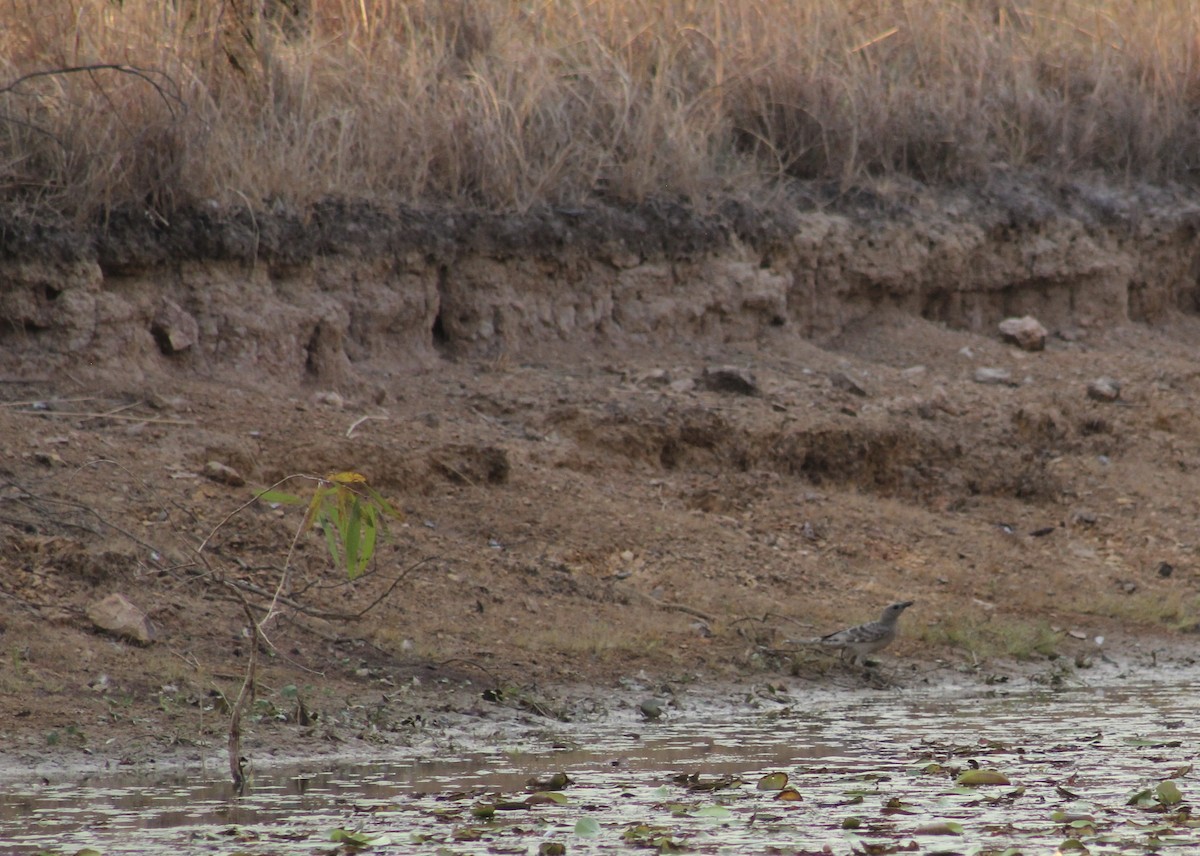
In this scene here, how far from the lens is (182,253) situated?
765cm

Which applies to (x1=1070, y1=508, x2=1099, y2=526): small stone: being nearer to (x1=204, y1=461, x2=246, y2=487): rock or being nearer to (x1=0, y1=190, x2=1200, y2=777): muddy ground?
(x1=0, y1=190, x2=1200, y2=777): muddy ground

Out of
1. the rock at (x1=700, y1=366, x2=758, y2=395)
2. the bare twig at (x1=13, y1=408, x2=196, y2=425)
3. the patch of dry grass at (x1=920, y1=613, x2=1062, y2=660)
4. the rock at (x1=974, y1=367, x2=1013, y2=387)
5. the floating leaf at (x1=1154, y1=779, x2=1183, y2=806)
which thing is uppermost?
the floating leaf at (x1=1154, y1=779, x2=1183, y2=806)

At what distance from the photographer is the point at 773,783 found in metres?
4.65

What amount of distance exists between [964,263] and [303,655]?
548cm

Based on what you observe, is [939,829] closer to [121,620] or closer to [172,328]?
[121,620]

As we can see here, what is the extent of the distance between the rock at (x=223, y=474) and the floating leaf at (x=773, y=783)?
9.65 feet

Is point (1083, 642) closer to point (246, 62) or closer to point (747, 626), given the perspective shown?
point (747, 626)

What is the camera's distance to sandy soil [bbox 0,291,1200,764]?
5.77 meters

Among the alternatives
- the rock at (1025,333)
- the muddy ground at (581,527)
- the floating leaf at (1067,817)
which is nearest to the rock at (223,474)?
the muddy ground at (581,527)

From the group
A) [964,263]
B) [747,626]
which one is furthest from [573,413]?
[964,263]

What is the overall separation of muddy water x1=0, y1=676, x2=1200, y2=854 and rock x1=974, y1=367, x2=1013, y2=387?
11.9ft

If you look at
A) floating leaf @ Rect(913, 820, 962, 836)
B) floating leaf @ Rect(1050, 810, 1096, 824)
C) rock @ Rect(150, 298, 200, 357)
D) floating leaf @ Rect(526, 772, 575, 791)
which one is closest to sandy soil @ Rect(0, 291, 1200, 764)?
rock @ Rect(150, 298, 200, 357)

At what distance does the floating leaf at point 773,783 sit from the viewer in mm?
4637

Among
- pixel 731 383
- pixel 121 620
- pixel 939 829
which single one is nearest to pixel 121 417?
pixel 121 620
